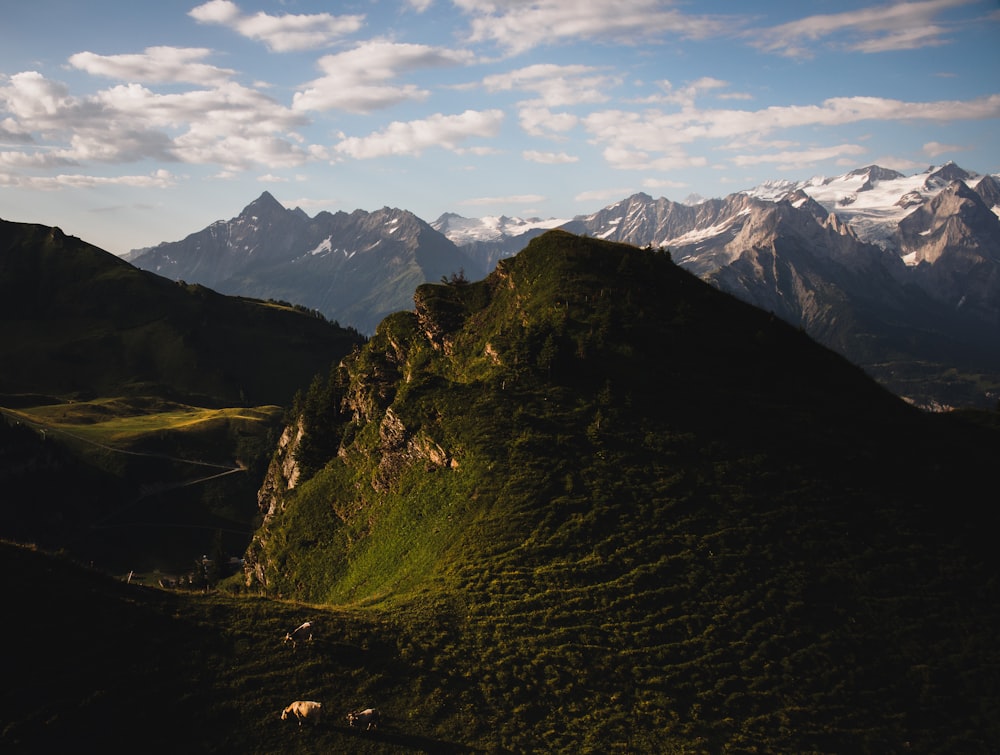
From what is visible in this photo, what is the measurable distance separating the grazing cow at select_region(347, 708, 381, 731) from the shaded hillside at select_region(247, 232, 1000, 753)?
4.06 meters

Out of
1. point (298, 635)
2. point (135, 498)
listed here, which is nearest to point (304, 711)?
point (298, 635)

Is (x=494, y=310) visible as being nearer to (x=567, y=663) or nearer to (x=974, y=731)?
(x=567, y=663)

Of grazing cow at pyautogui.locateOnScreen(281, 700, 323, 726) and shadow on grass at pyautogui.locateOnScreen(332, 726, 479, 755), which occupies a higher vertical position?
grazing cow at pyautogui.locateOnScreen(281, 700, 323, 726)

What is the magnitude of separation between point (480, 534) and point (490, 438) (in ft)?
42.7

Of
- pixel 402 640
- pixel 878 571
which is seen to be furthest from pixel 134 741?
pixel 878 571

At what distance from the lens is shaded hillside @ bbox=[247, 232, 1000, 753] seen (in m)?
37.8

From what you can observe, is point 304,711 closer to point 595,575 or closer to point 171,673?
point 171,673

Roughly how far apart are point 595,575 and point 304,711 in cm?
2488

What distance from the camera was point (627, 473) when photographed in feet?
192

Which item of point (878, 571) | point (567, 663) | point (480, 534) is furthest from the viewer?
point (480, 534)

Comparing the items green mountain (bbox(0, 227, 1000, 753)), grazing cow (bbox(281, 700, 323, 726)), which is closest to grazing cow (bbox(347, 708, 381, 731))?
green mountain (bbox(0, 227, 1000, 753))

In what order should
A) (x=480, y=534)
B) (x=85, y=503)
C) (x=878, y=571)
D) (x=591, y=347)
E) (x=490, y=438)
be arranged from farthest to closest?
1. (x=85, y=503)
2. (x=591, y=347)
3. (x=490, y=438)
4. (x=480, y=534)
5. (x=878, y=571)

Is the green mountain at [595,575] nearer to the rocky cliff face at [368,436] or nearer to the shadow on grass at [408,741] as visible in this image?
the shadow on grass at [408,741]

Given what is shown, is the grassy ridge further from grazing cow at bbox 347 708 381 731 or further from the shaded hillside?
the shaded hillside
